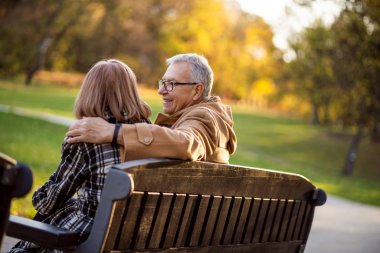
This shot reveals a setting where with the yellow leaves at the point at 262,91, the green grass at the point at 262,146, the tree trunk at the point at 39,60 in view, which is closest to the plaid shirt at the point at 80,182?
the green grass at the point at 262,146

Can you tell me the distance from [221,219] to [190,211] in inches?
12.1

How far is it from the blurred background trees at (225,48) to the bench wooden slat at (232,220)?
23.3 meters

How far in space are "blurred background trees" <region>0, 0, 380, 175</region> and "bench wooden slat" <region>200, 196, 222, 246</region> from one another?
23.5m

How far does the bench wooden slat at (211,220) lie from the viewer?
400 centimetres

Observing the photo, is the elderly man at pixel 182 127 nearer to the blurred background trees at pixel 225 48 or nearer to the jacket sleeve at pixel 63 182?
the jacket sleeve at pixel 63 182

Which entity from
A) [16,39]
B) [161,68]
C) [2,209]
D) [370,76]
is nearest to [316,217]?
[2,209]

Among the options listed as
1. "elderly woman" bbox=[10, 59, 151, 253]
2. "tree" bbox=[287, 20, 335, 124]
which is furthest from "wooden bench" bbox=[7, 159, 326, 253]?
"tree" bbox=[287, 20, 335, 124]

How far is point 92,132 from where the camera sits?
11.7 feet

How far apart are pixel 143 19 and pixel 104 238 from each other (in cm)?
7211

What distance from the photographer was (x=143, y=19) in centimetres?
7450

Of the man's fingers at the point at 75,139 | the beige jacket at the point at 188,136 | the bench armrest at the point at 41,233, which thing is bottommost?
the bench armrest at the point at 41,233

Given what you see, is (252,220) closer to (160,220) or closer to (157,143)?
(160,220)

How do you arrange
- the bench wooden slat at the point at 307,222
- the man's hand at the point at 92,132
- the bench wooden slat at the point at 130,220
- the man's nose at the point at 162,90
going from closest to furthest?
1. the bench wooden slat at the point at 130,220
2. the man's hand at the point at 92,132
3. the man's nose at the point at 162,90
4. the bench wooden slat at the point at 307,222

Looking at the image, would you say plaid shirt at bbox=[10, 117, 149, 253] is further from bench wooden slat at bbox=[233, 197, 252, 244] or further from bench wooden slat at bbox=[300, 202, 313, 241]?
bench wooden slat at bbox=[300, 202, 313, 241]
